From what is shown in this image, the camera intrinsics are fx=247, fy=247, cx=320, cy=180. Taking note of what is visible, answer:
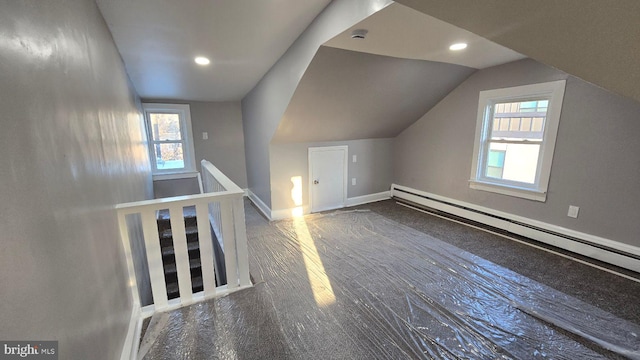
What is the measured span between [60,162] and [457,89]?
4397mm

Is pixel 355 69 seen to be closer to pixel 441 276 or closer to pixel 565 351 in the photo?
pixel 441 276

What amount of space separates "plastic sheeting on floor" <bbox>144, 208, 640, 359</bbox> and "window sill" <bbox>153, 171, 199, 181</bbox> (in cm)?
317

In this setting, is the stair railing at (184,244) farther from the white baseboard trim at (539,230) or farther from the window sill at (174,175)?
the white baseboard trim at (539,230)

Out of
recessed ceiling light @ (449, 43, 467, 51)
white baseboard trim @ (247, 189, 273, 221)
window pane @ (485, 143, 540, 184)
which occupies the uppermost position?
recessed ceiling light @ (449, 43, 467, 51)

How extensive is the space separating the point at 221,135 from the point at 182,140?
2.55ft

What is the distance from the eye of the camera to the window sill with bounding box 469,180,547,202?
3074mm

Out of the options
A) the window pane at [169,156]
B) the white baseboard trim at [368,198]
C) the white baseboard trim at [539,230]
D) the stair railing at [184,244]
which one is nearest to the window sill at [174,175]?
the window pane at [169,156]

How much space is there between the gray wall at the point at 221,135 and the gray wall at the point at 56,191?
143 inches

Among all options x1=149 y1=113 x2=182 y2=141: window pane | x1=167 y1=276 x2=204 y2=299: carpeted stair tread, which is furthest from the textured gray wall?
x1=167 y1=276 x2=204 y2=299: carpeted stair tread

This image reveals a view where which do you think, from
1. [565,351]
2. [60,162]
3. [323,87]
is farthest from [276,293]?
[323,87]

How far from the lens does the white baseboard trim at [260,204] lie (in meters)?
4.12

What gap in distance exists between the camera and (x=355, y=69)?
9.03 ft

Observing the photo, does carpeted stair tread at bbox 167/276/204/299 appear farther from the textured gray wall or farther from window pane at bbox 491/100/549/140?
window pane at bbox 491/100/549/140

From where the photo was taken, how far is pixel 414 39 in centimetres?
215
